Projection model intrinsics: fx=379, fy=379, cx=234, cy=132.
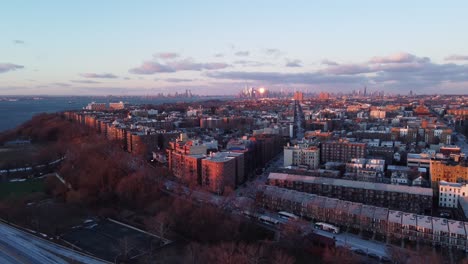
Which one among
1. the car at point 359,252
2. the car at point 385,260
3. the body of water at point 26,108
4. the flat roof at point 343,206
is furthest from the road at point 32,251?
the body of water at point 26,108

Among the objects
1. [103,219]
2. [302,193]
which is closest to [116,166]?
[103,219]

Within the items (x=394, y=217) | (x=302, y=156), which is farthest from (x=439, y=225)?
(x=302, y=156)

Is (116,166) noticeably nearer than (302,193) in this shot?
No

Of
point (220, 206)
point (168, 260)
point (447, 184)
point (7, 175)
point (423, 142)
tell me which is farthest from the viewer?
point (423, 142)

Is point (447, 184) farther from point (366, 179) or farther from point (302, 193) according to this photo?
point (302, 193)

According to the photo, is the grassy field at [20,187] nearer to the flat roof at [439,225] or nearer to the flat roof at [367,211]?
the flat roof at [367,211]

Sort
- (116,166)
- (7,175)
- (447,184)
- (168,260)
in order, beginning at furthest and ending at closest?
(7,175), (116,166), (447,184), (168,260)

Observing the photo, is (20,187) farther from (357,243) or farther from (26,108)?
(26,108)
